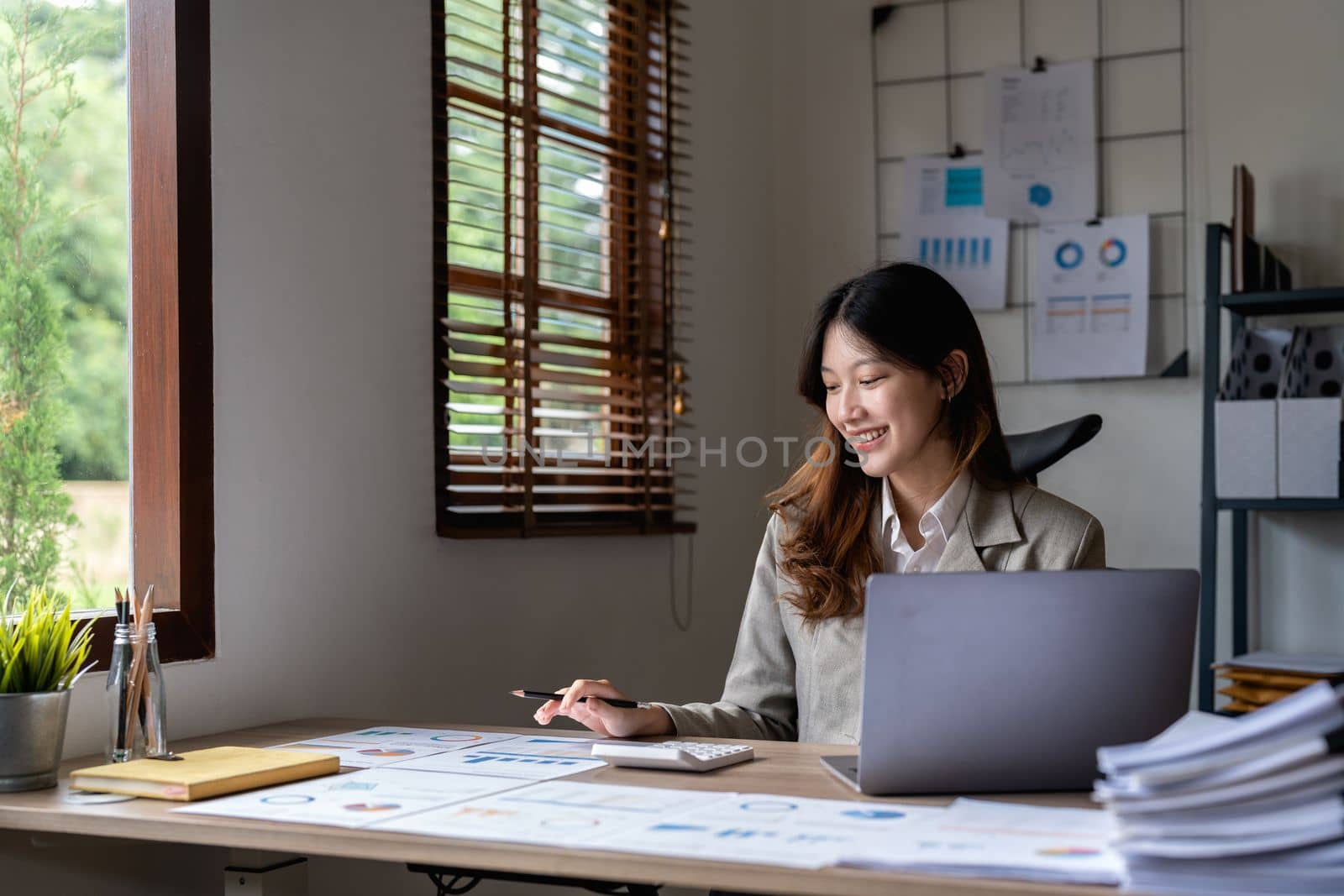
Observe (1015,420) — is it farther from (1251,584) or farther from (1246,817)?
(1246,817)

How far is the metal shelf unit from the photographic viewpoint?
2.66 m

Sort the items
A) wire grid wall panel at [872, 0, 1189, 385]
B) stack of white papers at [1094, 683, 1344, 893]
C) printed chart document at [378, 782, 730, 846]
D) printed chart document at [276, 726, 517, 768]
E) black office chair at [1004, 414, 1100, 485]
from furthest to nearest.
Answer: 1. wire grid wall panel at [872, 0, 1189, 385]
2. black office chair at [1004, 414, 1100, 485]
3. printed chart document at [276, 726, 517, 768]
4. printed chart document at [378, 782, 730, 846]
5. stack of white papers at [1094, 683, 1344, 893]

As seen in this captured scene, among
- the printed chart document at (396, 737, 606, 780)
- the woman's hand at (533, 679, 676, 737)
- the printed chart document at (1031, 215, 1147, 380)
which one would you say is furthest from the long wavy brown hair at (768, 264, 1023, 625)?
the printed chart document at (1031, 215, 1147, 380)

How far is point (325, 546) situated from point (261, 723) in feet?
0.90

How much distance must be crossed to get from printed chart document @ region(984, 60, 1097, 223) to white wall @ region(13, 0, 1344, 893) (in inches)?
9.5

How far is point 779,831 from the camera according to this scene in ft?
3.67

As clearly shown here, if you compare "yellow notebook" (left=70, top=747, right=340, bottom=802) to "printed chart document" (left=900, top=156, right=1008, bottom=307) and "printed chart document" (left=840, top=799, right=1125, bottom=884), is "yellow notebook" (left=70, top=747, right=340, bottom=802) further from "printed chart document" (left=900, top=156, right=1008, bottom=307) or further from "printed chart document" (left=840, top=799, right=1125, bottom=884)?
"printed chart document" (left=900, top=156, right=1008, bottom=307)

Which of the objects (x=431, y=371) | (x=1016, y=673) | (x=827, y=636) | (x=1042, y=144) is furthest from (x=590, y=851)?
(x=1042, y=144)

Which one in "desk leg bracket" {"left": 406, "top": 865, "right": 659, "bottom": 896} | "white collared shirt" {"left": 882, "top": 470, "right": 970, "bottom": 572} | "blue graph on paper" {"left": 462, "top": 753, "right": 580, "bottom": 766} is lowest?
"desk leg bracket" {"left": 406, "top": 865, "right": 659, "bottom": 896}

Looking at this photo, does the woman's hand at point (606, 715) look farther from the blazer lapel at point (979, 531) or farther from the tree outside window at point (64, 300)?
the tree outside window at point (64, 300)

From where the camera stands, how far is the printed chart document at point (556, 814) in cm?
111

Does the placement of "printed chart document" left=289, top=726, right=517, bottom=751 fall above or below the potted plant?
below

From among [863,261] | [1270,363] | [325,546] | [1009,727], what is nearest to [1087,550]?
[1009,727]

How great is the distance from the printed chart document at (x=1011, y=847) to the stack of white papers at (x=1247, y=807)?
0.13ft
